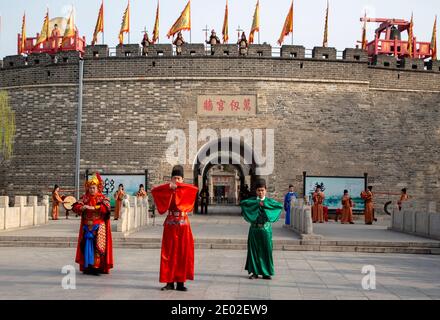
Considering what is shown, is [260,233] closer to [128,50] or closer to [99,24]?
[128,50]

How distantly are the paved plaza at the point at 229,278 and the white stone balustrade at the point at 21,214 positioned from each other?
2.73 metres

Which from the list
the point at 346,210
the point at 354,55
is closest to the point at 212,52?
the point at 354,55

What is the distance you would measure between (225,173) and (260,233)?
37583 millimetres

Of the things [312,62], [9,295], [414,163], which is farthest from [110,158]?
[9,295]

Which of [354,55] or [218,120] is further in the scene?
[354,55]

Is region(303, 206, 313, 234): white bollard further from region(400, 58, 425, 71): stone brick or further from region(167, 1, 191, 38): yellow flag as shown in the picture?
region(400, 58, 425, 71): stone brick

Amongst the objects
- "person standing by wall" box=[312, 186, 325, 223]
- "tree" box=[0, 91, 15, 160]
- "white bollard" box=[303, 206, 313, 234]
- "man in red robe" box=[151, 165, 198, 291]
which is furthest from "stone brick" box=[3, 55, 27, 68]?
"man in red robe" box=[151, 165, 198, 291]

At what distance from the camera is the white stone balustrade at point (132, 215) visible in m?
10.7

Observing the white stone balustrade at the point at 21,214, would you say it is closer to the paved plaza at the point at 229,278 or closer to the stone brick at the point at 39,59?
the paved plaza at the point at 229,278

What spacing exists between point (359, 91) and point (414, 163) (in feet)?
10.0

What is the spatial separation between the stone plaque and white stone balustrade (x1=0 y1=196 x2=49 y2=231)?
6.19 metres

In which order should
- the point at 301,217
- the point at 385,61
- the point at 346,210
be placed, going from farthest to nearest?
the point at 385,61, the point at 346,210, the point at 301,217

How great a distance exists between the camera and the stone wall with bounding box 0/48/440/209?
18.1 meters

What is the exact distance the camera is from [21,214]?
41.6ft
